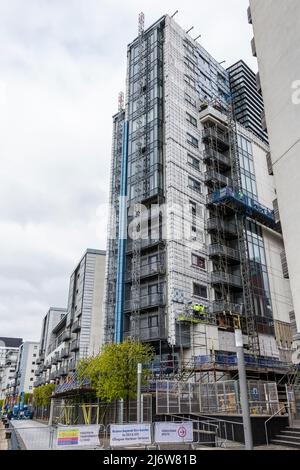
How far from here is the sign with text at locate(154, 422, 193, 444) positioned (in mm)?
14062

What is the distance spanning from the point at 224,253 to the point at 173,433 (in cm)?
3002

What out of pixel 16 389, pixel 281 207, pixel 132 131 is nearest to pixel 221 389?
pixel 281 207

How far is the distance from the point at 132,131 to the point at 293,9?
95.0 ft

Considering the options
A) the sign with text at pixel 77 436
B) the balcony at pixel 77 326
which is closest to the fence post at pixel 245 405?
the sign with text at pixel 77 436

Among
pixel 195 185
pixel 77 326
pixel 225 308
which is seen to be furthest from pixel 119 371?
pixel 77 326

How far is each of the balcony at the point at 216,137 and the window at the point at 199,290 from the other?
60.4ft

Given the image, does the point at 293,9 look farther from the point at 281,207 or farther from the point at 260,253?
the point at 260,253

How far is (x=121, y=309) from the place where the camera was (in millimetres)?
41250

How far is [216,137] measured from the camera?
49125 millimetres

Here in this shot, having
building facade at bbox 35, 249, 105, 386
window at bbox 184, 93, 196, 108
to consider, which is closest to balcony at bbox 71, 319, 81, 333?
building facade at bbox 35, 249, 105, 386

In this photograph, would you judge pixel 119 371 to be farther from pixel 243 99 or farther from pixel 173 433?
pixel 243 99

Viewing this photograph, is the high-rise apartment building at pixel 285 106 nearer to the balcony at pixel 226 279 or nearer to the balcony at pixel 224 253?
the balcony at pixel 226 279

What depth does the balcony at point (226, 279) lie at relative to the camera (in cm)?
4191

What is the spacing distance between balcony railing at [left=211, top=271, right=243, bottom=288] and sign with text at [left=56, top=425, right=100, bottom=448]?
96.2ft
